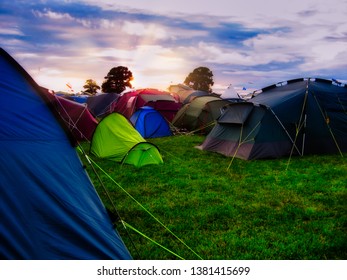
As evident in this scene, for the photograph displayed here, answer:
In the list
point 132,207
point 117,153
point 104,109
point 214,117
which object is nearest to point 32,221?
point 132,207

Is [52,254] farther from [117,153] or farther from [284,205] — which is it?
[117,153]

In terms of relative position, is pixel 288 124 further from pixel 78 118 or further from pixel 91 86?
pixel 91 86

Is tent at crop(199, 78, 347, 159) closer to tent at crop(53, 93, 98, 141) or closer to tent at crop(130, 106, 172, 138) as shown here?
tent at crop(130, 106, 172, 138)

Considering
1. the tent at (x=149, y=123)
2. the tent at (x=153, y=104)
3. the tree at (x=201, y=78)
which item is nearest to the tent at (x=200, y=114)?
the tent at (x=149, y=123)

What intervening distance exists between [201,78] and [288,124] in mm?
58946

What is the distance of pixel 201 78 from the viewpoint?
225ft

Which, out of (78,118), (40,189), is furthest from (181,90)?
(40,189)

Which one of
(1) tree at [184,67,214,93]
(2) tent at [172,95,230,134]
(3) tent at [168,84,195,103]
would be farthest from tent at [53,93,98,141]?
(1) tree at [184,67,214,93]

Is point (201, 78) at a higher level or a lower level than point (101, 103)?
higher

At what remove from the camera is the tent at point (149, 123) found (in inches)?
646

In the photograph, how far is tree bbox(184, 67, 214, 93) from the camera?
6856cm

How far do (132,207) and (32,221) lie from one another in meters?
2.96

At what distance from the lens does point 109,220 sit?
Result: 13.8 feet

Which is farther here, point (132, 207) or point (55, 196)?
point (132, 207)
